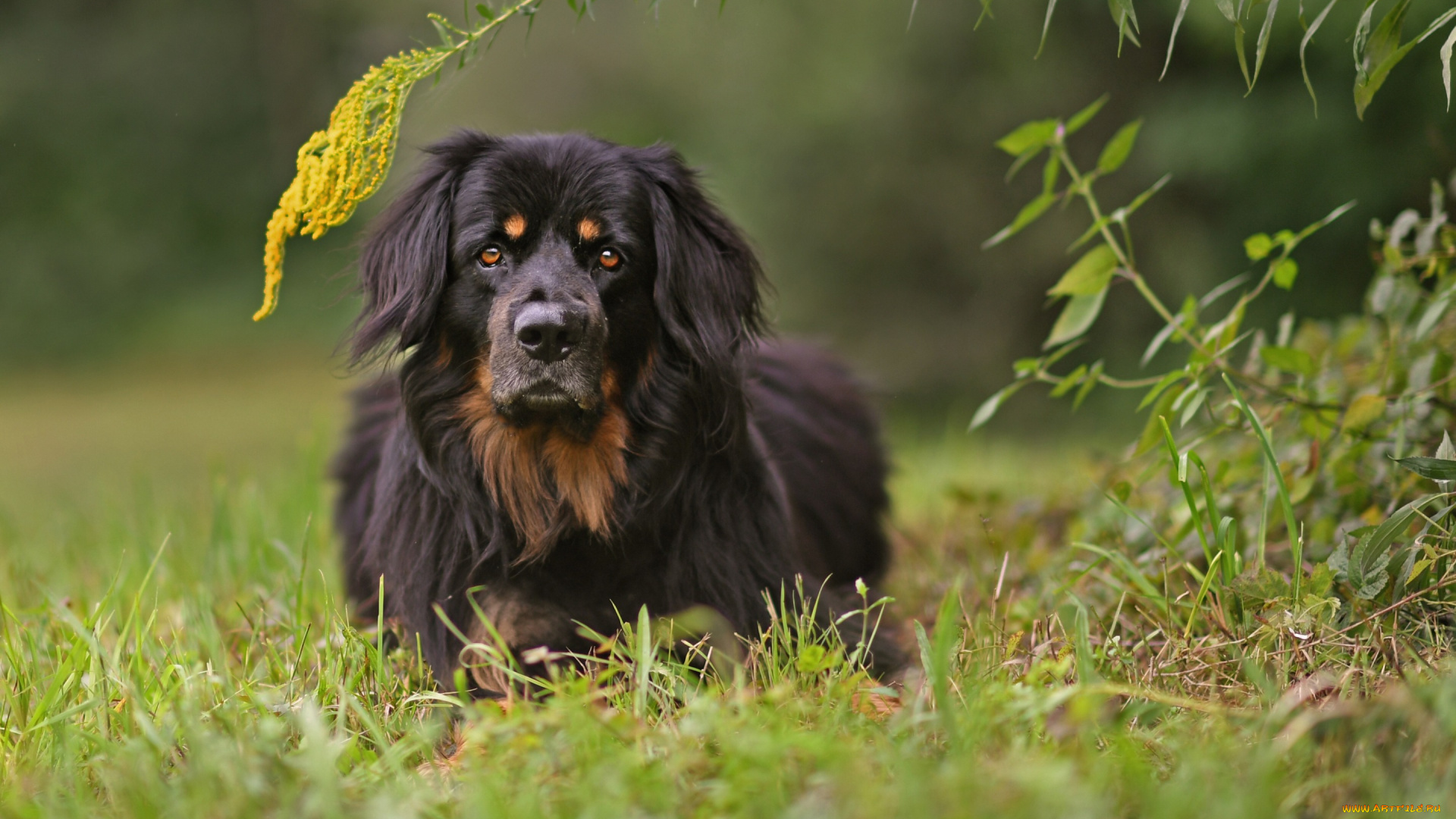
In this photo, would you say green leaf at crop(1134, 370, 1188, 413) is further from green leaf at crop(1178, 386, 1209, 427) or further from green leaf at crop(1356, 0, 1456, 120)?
green leaf at crop(1356, 0, 1456, 120)

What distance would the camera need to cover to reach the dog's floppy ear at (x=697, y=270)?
2.78 m

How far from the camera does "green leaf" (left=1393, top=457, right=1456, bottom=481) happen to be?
2.21 metres

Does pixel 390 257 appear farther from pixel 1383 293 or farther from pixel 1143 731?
pixel 1383 293

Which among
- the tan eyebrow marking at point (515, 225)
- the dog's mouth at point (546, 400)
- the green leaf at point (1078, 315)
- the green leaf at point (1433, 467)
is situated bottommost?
the green leaf at point (1433, 467)

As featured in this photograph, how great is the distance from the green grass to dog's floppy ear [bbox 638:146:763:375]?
71 centimetres

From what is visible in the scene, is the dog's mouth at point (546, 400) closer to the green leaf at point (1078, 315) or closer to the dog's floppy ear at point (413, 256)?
the dog's floppy ear at point (413, 256)

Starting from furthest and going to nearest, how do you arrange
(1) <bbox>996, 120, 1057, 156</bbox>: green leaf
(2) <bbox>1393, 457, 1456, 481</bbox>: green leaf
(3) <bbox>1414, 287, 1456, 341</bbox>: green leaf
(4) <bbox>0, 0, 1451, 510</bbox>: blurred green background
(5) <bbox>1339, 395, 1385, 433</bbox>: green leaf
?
(4) <bbox>0, 0, 1451, 510</bbox>: blurred green background < (1) <bbox>996, 120, 1057, 156</bbox>: green leaf < (5) <bbox>1339, 395, 1385, 433</bbox>: green leaf < (3) <bbox>1414, 287, 1456, 341</bbox>: green leaf < (2) <bbox>1393, 457, 1456, 481</bbox>: green leaf

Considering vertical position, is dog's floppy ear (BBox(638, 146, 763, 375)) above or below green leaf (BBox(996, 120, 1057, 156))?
below

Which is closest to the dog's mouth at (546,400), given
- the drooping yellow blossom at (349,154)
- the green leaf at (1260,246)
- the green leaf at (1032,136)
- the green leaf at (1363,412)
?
the drooping yellow blossom at (349,154)

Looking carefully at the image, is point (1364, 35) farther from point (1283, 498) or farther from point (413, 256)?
point (413, 256)

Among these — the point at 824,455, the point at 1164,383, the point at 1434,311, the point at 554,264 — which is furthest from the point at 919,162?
the point at 554,264

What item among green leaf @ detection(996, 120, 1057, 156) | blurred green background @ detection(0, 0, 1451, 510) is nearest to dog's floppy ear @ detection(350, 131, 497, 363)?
blurred green background @ detection(0, 0, 1451, 510)

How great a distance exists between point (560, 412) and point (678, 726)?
90 centimetres

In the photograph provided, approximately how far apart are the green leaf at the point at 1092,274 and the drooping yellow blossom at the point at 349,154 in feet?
4.67
